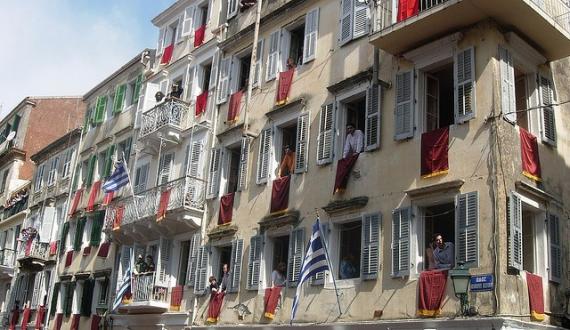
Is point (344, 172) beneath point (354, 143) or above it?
beneath

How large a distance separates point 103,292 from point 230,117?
1179 centimetres

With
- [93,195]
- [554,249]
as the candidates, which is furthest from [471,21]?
[93,195]

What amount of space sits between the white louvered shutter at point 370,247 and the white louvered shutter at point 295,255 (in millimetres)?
2582

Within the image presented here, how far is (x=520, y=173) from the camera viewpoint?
15828 millimetres

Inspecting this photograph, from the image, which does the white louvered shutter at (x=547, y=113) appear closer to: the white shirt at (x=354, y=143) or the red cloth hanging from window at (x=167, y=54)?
the white shirt at (x=354, y=143)

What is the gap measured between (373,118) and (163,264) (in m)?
11.5

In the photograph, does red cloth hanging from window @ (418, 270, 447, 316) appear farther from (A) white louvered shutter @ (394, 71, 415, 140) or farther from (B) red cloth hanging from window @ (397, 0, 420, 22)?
(B) red cloth hanging from window @ (397, 0, 420, 22)

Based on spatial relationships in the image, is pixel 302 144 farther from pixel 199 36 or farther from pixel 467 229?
pixel 199 36

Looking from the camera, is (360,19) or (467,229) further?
(360,19)

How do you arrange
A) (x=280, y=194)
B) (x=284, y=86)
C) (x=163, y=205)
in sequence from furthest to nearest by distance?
(x=163, y=205) → (x=284, y=86) → (x=280, y=194)

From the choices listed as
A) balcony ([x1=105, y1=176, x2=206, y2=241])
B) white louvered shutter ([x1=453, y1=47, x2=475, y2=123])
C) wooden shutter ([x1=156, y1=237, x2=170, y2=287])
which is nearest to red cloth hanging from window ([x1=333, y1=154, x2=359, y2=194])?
white louvered shutter ([x1=453, y1=47, x2=475, y2=123])

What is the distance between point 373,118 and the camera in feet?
60.3

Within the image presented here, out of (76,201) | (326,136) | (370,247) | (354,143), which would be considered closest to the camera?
(370,247)

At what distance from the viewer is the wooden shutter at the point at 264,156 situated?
22000 millimetres
